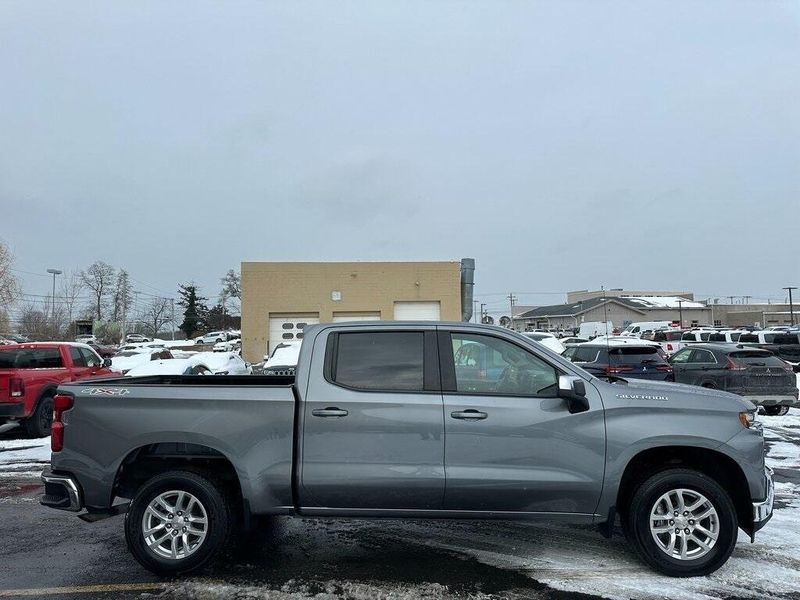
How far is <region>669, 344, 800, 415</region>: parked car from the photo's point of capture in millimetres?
11797

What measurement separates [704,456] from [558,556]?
143cm

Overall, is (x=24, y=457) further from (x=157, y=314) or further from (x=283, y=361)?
(x=157, y=314)

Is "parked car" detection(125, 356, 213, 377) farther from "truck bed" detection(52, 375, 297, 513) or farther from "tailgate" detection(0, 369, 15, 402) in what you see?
"truck bed" detection(52, 375, 297, 513)

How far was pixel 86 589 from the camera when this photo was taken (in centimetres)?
406

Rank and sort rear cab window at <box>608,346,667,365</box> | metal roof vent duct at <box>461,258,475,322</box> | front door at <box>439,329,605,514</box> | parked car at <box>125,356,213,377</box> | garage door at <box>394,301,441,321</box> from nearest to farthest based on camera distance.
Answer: front door at <box>439,329,605,514</box> < metal roof vent duct at <box>461,258,475,322</box> < rear cab window at <box>608,346,667,365</box> < parked car at <box>125,356,213,377</box> < garage door at <box>394,301,441,321</box>

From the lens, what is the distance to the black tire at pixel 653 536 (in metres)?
4.17

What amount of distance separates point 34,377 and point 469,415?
9509 mm

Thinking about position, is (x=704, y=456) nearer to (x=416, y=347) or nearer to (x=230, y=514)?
(x=416, y=347)

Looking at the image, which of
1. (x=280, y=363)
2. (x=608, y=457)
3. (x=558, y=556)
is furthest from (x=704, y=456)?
(x=280, y=363)

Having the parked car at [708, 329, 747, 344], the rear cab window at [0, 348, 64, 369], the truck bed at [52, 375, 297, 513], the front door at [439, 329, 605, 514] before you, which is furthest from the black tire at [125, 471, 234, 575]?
the parked car at [708, 329, 747, 344]

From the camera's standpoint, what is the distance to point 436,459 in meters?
4.18

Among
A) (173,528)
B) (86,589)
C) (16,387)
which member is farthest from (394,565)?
(16,387)

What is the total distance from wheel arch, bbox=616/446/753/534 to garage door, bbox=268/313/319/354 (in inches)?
1010

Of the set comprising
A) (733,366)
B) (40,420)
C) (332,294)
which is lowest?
(40,420)
